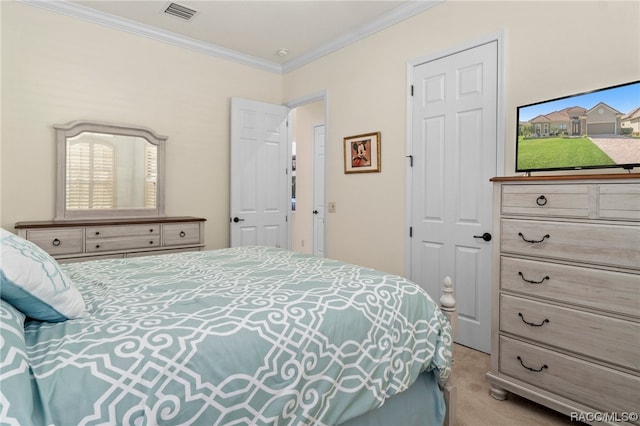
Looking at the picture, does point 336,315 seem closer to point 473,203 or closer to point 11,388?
point 11,388

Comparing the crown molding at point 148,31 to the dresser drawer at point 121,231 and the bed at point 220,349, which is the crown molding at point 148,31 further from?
the bed at point 220,349

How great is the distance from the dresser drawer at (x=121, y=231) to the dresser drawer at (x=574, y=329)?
293cm

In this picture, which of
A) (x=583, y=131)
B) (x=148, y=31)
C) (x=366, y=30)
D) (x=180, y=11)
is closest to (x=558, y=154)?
(x=583, y=131)

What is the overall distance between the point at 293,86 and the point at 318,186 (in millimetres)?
1949

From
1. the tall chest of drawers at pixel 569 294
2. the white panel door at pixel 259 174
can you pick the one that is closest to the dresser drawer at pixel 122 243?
the white panel door at pixel 259 174

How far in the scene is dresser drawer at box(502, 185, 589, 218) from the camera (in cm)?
173

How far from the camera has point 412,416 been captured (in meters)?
1.50

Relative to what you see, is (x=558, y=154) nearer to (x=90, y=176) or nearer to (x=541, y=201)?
(x=541, y=201)

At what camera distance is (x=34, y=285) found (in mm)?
1005

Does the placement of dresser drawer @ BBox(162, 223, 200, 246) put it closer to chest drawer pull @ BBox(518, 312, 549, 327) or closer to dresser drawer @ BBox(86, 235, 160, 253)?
dresser drawer @ BBox(86, 235, 160, 253)

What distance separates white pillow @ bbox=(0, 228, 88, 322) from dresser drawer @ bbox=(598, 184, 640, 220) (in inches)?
84.0

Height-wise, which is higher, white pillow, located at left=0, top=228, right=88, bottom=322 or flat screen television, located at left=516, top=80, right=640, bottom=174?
flat screen television, located at left=516, top=80, right=640, bottom=174

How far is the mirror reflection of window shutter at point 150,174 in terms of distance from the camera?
3716 millimetres

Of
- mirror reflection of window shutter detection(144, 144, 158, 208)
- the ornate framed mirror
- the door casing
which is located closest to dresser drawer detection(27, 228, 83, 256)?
the ornate framed mirror
